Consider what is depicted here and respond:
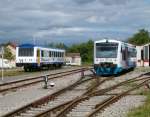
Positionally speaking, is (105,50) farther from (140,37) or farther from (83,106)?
(140,37)

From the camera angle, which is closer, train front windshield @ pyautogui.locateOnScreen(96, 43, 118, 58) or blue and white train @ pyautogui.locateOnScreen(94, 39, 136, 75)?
blue and white train @ pyautogui.locateOnScreen(94, 39, 136, 75)

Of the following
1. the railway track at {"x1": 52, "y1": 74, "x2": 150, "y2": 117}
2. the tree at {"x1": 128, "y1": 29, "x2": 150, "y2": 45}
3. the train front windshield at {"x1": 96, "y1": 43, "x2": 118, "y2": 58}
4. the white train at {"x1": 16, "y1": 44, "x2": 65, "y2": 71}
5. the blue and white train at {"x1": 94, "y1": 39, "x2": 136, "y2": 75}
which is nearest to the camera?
the railway track at {"x1": 52, "y1": 74, "x2": 150, "y2": 117}

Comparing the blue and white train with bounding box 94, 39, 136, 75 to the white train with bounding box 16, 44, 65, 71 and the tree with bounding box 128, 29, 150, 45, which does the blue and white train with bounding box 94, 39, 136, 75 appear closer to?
the white train with bounding box 16, 44, 65, 71

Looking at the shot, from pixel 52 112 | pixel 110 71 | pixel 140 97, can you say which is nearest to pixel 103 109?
pixel 52 112

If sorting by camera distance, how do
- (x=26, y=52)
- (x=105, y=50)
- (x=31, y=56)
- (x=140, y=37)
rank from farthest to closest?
1. (x=140, y=37)
2. (x=26, y=52)
3. (x=31, y=56)
4. (x=105, y=50)

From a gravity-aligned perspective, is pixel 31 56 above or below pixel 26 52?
below

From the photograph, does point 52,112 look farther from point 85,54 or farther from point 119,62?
point 85,54

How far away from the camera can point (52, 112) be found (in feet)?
47.8

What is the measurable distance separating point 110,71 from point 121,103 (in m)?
20.7

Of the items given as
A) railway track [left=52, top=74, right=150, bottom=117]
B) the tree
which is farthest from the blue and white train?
the tree

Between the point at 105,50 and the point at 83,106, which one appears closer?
the point at 83,106

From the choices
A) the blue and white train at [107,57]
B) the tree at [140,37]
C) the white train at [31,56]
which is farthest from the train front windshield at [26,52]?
the tree at [140,37]

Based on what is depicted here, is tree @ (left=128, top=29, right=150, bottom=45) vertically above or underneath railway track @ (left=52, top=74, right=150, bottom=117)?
above

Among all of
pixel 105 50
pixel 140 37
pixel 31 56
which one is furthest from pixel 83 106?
pixel 140 37
